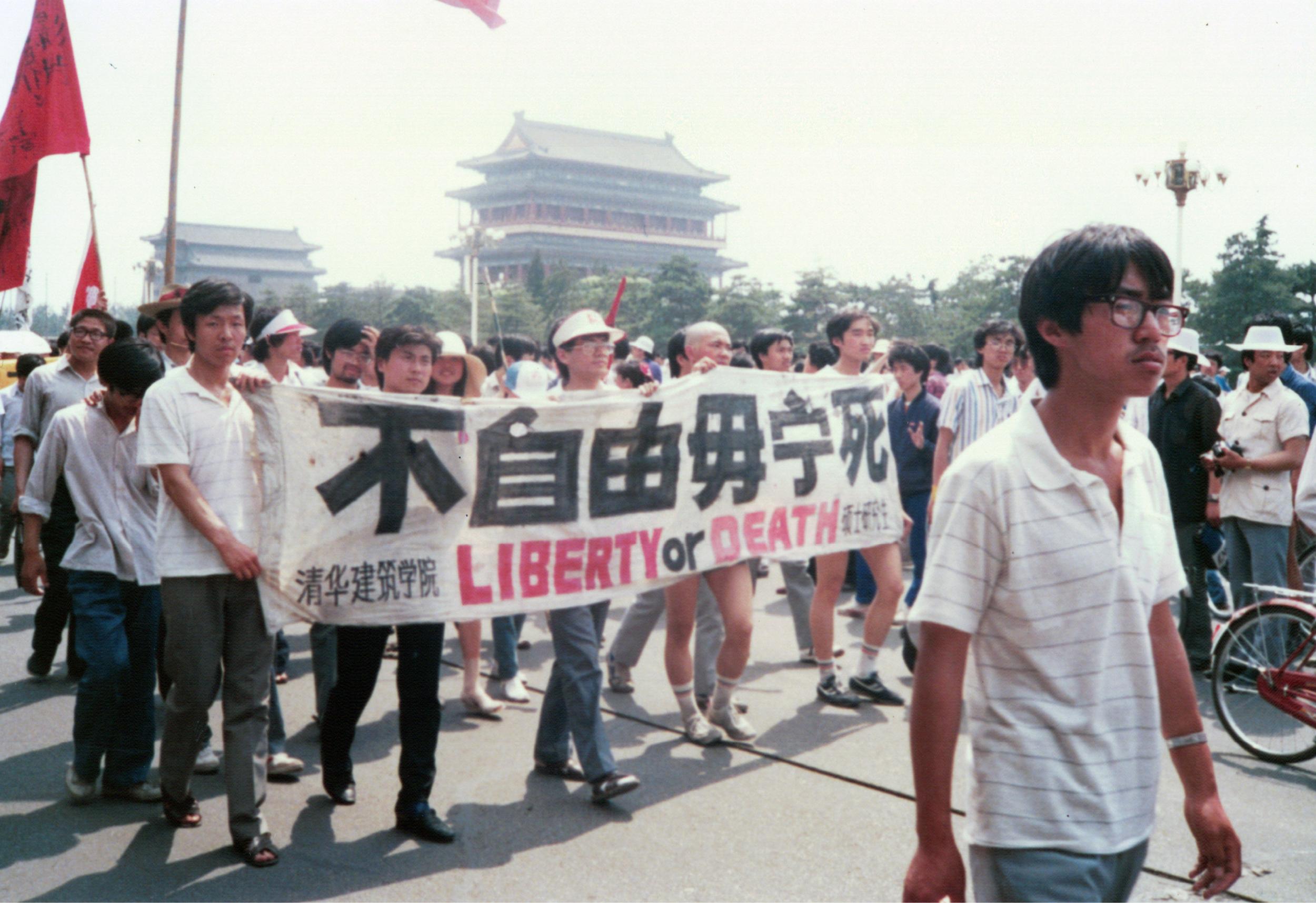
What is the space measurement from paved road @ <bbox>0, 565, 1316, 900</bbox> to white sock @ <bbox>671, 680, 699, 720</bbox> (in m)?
0.14

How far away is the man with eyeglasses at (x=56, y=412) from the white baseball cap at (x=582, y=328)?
2310mm

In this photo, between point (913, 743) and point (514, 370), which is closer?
point (913, 743)

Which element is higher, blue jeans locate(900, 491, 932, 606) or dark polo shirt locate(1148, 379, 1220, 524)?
dark polo shirt locate(1148, 379, 1220, 524)

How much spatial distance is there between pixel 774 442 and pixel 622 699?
1463mm

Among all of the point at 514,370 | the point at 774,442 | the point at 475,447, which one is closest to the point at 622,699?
the point at 774,442

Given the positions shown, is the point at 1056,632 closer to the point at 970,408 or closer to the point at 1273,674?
the point at 1273,674

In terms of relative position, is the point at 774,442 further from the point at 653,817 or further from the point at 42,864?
the point at 42,864

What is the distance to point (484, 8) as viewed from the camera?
17.7 feet

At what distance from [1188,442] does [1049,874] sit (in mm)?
4831

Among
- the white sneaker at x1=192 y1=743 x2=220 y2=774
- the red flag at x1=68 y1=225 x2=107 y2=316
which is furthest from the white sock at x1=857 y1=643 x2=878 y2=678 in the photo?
the red flag at x1=68 y1=225 x2=107 y2=316

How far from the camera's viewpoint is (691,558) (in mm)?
4434

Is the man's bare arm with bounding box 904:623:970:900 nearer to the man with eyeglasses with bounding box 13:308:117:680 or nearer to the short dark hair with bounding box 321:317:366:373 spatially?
the short dark hair with bounding box 321:317:366:373

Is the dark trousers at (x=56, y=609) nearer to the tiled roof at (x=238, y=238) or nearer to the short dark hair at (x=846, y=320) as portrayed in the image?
the short dark hair at (x=846, y=320)

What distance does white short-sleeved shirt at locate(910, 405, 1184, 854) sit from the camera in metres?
1.68
